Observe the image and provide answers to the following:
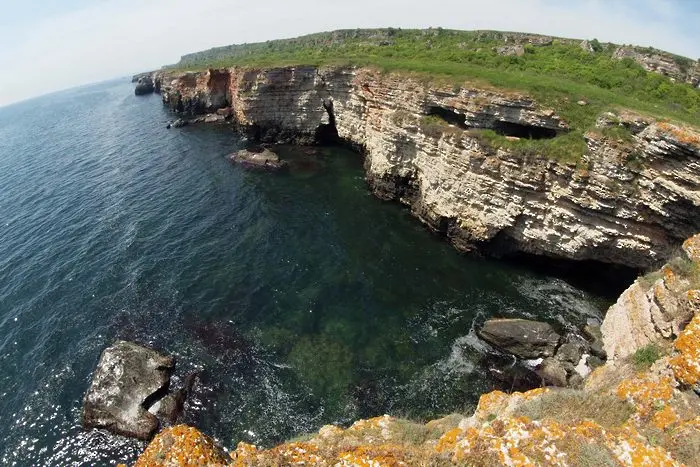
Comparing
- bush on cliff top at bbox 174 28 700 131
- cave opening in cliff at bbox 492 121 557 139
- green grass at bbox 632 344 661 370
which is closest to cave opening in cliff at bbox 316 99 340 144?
bush on cliff top at bbox 174 28 700 131

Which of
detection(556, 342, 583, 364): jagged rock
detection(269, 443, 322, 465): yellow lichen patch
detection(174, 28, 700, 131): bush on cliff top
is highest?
detection(174, 28, 700, 131): bush on cliff top

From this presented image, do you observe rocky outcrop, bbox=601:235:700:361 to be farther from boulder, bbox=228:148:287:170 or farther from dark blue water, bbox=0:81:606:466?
boulder, bbox=228:148:287:170

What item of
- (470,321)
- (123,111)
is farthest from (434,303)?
(123,111)

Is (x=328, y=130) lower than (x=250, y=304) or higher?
higher

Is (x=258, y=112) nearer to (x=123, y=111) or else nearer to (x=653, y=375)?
(x=653, y=375)

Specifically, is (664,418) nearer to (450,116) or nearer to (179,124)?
(450,116)

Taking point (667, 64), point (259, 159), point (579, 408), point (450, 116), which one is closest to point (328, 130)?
point (259, 159)
